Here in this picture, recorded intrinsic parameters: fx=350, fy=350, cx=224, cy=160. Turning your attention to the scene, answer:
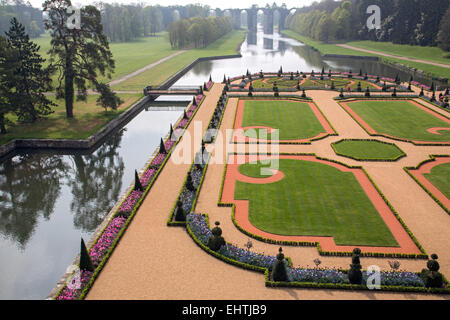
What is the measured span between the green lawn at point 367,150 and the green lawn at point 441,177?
13.0 ft

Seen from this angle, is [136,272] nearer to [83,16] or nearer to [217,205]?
[217,205]

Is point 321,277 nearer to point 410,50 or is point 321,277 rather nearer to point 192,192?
point 192,192

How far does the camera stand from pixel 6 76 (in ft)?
147

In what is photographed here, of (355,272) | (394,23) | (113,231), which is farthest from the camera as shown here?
(394,23)

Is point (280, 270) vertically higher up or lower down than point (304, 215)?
lower down

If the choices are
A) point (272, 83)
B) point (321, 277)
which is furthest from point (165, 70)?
point (321, 277)

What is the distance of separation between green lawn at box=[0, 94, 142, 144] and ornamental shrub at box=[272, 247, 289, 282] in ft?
111

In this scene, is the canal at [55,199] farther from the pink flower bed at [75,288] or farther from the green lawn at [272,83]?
the green lawn at [272,83]

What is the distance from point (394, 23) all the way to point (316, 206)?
493ft

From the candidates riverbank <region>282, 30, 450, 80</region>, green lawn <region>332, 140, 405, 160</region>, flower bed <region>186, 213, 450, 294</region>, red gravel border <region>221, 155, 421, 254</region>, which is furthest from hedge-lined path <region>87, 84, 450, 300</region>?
riverbank <region>282, 30, 450, 80</region>

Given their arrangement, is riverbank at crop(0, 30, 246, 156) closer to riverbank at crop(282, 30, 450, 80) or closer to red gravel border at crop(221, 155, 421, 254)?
red gravel border at crop(221, 155, 421, 254)

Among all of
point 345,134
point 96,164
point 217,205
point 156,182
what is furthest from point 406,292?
point 96,164

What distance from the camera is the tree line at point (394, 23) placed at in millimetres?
125688

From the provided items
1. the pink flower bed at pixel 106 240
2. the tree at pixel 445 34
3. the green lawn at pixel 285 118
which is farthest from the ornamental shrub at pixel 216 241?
the tree at pixel 445 34
